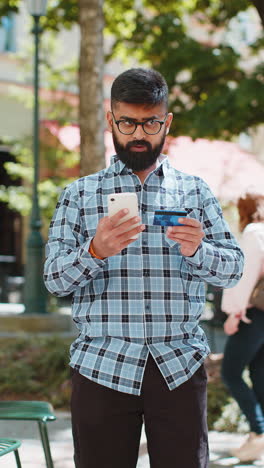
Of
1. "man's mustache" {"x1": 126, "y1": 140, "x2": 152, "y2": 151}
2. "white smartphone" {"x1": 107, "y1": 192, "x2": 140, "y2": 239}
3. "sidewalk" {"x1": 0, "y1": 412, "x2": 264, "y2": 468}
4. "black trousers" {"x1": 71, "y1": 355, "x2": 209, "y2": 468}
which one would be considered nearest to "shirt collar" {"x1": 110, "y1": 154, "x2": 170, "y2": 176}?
"man's mustache" {"x1": 126, "y1": 140, "x2": 152, "y2": 151}

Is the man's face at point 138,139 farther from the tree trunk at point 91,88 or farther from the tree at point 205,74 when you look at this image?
the tree at point 205,74

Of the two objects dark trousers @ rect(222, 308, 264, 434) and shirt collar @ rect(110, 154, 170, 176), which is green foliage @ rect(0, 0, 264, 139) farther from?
shirt collar @ rect(110, 154, 170, 176)

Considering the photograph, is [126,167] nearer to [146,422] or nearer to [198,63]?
[146,422]

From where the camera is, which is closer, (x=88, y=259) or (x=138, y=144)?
(x=88, y=259)

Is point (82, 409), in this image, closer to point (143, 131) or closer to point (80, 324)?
point (80, 324)

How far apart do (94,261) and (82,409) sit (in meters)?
0.51

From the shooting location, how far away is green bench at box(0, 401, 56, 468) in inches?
131

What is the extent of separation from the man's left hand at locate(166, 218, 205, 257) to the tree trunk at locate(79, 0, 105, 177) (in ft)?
17.9

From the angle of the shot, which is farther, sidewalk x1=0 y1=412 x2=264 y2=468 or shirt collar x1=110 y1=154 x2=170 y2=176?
sidewalk x1=0 y1=412 x2=264 y2=468

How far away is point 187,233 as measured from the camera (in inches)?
89.2

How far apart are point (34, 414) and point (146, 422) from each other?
3.57ft

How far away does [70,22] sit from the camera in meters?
11.6

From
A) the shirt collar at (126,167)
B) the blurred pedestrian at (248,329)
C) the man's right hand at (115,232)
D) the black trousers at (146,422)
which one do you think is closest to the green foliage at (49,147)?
the blurred pedestrian at (248,329)

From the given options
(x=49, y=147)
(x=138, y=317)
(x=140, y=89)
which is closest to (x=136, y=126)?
(x=140, y=89)
